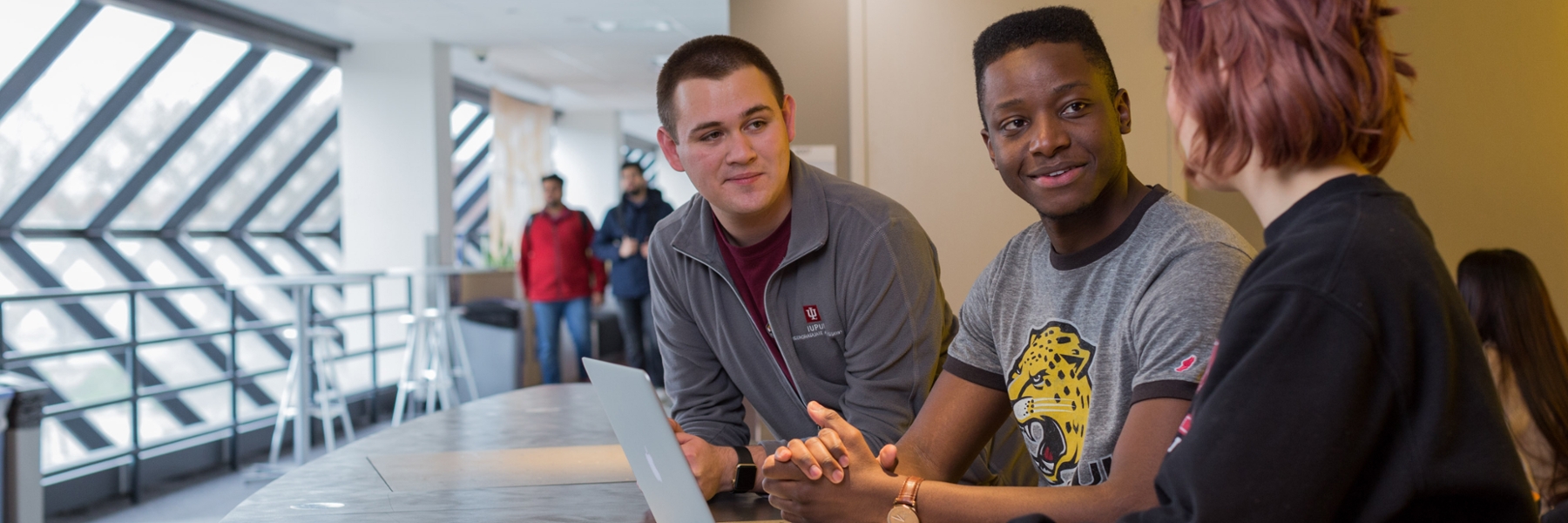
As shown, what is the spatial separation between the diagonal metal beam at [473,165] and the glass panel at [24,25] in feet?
19.4

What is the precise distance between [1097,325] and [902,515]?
0.93 feet

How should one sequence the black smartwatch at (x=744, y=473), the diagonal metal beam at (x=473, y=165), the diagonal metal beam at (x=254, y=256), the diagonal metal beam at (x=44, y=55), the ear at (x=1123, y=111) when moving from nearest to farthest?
the ear at (x=1123, y=111)
the black smartwatch at (x=744, y=473)
the diagonal metal beam at (x=44, y=55)
the diagonal metal beam at (x=254, y=256)
the diagonal metal beam at (x=473, y=165)

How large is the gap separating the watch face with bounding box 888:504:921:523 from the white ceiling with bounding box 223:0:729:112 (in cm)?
480

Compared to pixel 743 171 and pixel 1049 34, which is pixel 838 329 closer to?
pixel 743 171

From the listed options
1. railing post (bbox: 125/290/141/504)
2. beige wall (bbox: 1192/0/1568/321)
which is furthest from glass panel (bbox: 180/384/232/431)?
beige wall (bbox: 1192/0/1568/321)

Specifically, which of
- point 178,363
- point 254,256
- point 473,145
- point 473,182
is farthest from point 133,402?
point 473,182

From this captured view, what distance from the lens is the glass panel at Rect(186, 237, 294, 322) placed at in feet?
22.4

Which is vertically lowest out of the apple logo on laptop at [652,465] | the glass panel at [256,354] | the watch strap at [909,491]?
the glass panel at [256,354]

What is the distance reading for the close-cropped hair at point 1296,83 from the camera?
2.24 ft

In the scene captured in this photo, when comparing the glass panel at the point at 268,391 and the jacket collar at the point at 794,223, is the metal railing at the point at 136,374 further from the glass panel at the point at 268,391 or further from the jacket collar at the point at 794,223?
the jacket collar at the point at 794,223

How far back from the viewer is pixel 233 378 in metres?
4.99

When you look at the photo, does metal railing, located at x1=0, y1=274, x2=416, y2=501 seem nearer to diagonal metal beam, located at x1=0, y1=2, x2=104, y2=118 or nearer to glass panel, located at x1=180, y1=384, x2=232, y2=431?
glass panel, located at x1=180, y1=384, x2=232, y2=431

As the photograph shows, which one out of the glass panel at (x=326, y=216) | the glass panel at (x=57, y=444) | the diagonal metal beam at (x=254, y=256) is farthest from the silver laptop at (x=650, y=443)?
the glass panel at (x=326, y=216)

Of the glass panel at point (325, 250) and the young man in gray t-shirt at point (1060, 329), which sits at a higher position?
the glass panel at point (325, 250)
